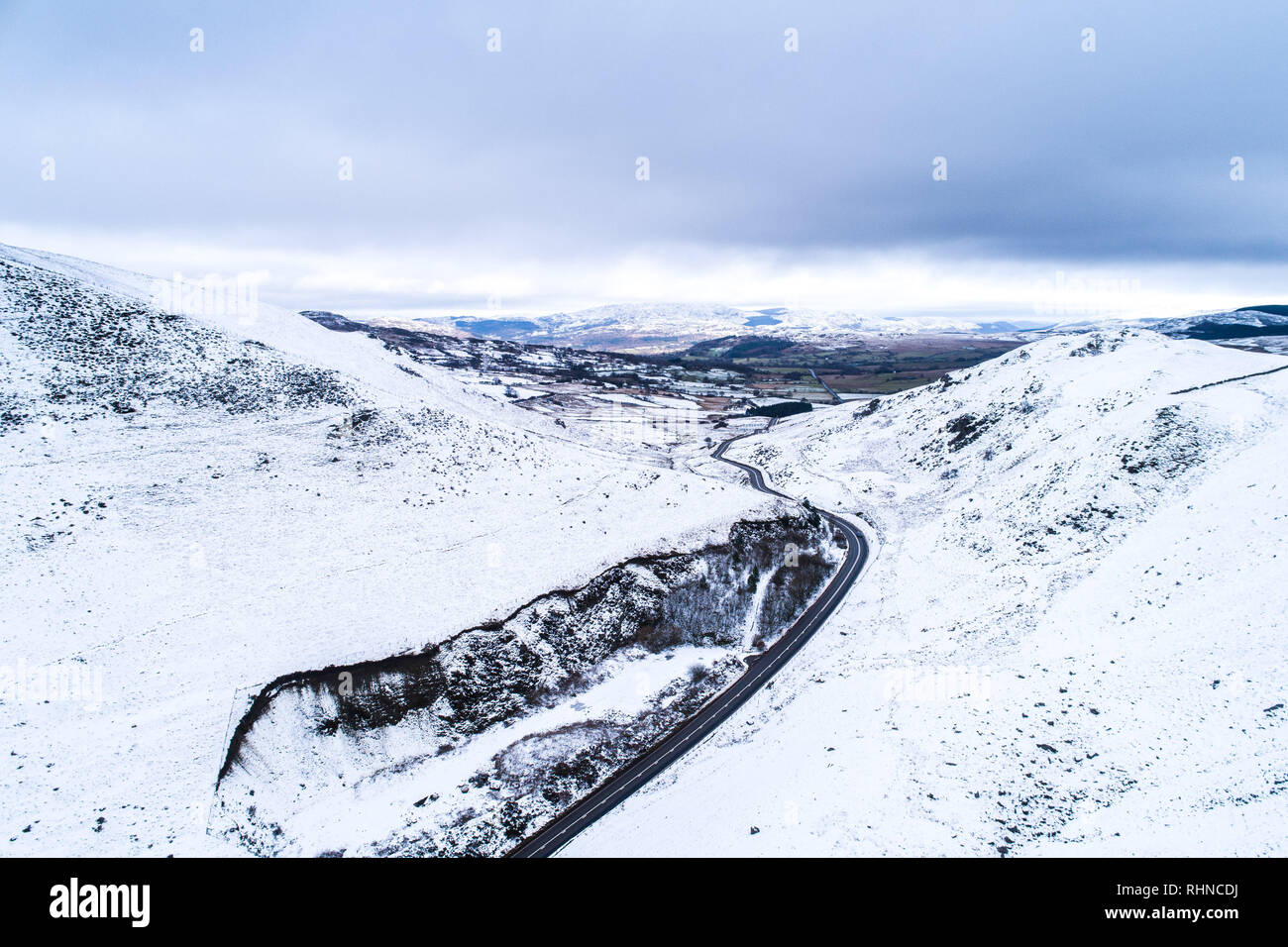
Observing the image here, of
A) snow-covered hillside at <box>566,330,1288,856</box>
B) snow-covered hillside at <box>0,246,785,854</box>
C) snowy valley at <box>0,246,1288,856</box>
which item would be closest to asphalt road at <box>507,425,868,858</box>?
snowy valley at <box>0,246,1288,856</box>

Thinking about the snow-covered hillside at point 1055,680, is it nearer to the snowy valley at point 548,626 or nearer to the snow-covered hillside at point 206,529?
the snowy valley at point 548,626

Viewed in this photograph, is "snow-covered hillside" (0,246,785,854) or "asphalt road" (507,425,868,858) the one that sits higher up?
"snow-covered hillside" (0,246,785,854)

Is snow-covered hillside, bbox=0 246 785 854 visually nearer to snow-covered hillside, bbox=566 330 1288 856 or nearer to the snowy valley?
the snowy valley

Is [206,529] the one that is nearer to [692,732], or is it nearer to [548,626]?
[548,626]

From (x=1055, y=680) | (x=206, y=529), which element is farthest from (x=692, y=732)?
(x=206, y=529)

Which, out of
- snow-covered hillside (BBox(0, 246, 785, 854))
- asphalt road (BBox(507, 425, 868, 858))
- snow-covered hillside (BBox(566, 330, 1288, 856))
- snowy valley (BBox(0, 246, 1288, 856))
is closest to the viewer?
snow-covered hillside (BBox(566, 330, 1288, 856))
